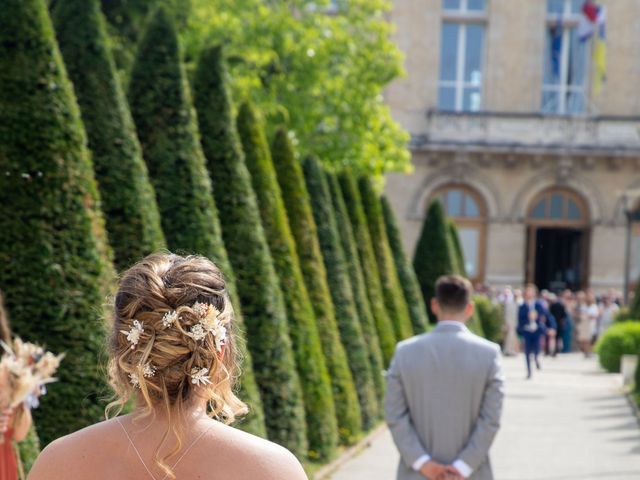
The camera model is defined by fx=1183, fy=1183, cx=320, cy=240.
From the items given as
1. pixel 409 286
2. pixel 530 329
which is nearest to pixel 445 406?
pixel 409 286

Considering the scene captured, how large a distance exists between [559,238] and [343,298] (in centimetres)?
2750

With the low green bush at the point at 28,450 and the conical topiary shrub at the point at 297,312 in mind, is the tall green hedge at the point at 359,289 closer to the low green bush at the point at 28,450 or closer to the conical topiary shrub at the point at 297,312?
the conical topiary shrub at the point at 297,312

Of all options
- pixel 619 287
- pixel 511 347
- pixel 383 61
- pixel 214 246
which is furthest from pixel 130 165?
pixel 619 287

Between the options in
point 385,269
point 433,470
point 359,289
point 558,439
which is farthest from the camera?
point 385,269

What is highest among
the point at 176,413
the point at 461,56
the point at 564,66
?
the point at 461,56

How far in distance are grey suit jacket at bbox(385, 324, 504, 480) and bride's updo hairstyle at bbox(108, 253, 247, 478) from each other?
12.0 ft

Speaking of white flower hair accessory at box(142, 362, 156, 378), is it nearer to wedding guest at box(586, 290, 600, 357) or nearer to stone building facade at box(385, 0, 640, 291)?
wedding guest at box(586, 290, 600, 357)

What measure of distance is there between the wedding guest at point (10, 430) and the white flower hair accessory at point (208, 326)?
9.78 ft

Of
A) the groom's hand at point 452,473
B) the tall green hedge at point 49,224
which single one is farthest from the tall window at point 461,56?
the groom's hand at point 452,473

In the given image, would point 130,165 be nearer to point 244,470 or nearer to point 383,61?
point 244,470

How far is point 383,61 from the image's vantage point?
86.2 feet

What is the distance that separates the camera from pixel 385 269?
18.3m

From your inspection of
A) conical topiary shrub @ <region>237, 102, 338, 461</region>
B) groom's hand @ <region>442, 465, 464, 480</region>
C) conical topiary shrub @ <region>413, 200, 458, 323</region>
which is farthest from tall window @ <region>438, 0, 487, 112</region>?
groom's hand @ <region>442, 465, 464, 480</region>

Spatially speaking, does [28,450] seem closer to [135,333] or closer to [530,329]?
[135,333]
